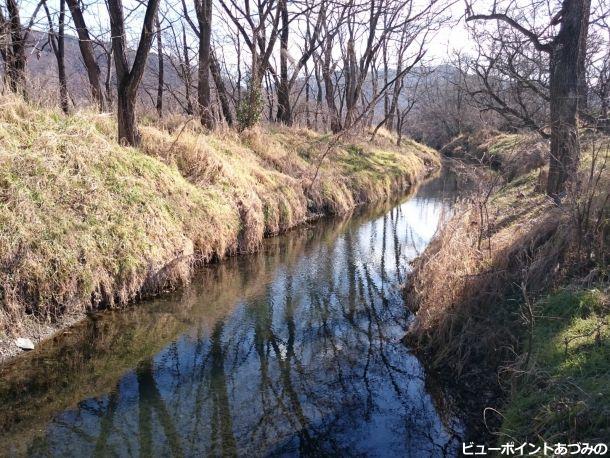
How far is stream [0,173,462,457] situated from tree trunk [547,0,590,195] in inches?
133

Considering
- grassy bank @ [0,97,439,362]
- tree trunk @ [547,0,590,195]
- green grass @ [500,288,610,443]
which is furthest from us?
tree trunk @ [547,0,590,195]

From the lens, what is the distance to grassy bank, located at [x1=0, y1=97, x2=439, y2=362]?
17.7ft

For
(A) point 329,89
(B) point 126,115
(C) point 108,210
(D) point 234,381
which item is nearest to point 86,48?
(B) point 126,115

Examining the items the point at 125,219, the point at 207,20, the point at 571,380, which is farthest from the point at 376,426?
the point at 207,20

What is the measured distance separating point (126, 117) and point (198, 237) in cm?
262

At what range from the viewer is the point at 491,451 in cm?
380

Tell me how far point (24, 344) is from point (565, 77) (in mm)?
8076

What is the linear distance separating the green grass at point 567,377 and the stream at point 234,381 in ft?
2.62

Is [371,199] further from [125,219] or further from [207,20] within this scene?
[125,219]

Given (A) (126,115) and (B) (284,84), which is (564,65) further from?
(B) (284,84)

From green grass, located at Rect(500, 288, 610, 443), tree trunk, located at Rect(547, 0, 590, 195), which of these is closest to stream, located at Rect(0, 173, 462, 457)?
green grass, located at Rect(500, 288, 610, 443)

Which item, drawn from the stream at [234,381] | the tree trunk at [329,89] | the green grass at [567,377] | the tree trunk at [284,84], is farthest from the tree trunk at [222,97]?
the green grass at [567,377]

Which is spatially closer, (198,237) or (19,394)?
(19,394)

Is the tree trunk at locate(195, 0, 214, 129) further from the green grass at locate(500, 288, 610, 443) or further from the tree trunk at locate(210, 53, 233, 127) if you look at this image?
the green grass at locate(500, 288, 610, 443)
